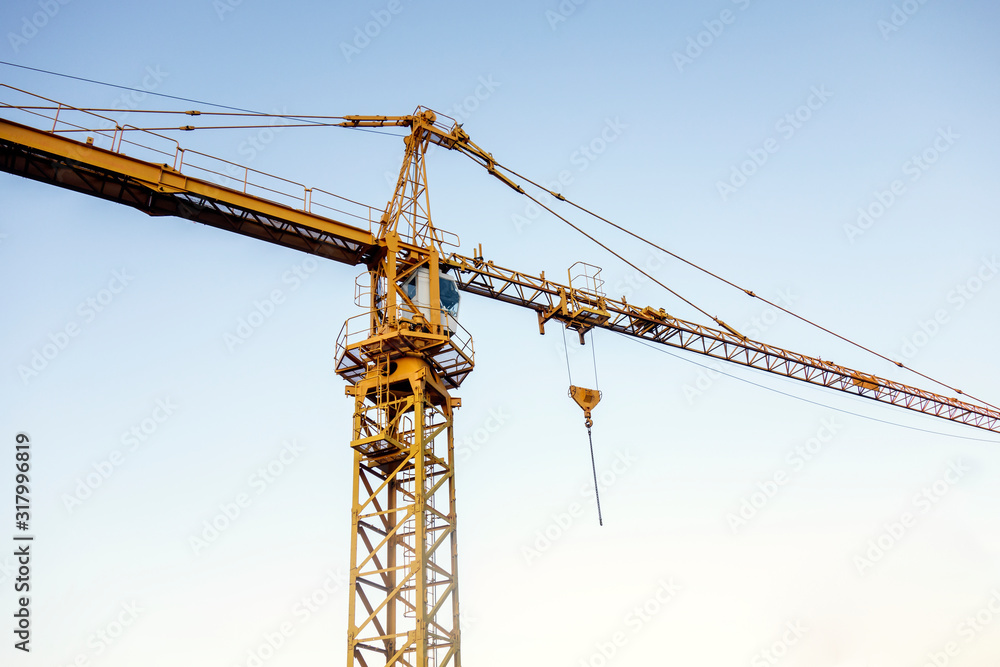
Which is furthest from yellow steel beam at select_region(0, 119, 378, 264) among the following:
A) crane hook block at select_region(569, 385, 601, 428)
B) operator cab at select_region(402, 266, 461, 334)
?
crane hook block at select_region(569, 385, 601, 428)

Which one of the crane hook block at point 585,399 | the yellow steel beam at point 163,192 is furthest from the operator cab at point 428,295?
the crane hook block at point 585,399

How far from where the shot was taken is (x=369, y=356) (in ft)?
99.1

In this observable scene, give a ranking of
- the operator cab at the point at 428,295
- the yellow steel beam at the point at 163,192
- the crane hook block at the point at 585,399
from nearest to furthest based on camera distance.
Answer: the yellow steel beam at the point at 163,192
the operator cab at the point at 428,295
the crane hook block at the point at 585,399

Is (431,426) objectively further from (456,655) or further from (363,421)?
(456,655)

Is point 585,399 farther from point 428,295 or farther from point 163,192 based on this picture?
point 163,192

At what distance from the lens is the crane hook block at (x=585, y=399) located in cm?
3772

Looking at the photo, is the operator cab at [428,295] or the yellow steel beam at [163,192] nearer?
the yellow steel beam at [163,192]

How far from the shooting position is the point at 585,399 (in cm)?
3788

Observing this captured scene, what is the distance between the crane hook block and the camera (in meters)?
37.7

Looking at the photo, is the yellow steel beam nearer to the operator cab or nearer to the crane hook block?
the operator cab

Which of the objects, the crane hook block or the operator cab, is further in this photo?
the crane hook block

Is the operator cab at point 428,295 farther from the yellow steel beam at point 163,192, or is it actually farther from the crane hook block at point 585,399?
the crane hook block at point 585,399

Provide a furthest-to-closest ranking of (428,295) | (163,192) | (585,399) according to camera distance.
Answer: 1. (585,399)
2. (428,295)
3. (163,192)

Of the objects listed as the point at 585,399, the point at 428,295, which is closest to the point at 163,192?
the point at 428,295
